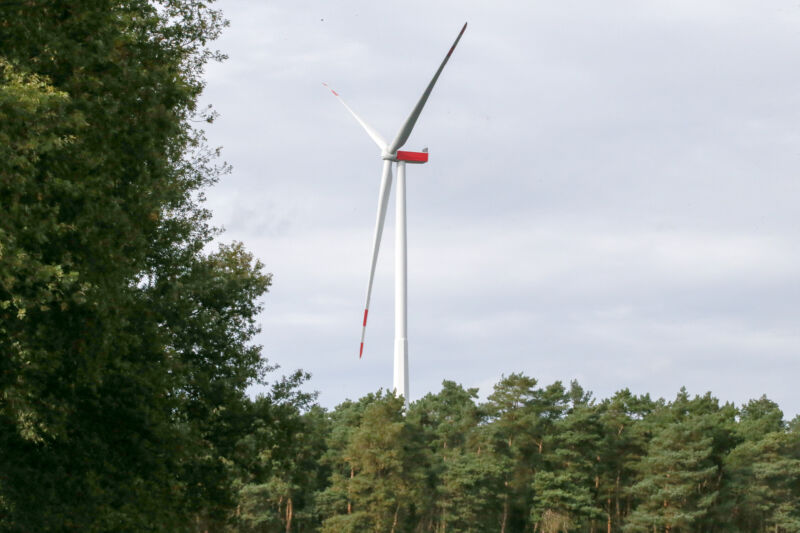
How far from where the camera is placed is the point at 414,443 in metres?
120

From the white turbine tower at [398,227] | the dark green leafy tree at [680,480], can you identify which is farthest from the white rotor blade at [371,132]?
the dark green leafy tree at [680,480]

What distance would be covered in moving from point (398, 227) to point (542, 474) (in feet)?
139

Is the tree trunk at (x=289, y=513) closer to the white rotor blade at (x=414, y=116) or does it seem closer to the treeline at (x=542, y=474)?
the treeline at (x=542, y=474)

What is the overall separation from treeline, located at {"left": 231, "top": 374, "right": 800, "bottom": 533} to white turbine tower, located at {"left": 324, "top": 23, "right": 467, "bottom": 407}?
16.5 metres

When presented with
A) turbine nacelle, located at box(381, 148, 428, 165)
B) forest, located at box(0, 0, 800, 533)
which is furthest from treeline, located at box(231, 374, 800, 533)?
forest, located at box(0, 0, 800, 533)

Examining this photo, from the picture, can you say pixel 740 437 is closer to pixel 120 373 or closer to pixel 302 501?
pixel 302 501

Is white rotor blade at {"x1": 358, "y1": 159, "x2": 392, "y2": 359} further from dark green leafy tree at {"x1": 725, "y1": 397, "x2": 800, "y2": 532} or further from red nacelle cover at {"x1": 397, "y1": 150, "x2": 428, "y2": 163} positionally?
dark green leafy tree at {"x1": 725, "y1": 397, "x2": 800, "y2": 532}

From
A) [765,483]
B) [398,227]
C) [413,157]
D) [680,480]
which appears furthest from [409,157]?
[765,483]

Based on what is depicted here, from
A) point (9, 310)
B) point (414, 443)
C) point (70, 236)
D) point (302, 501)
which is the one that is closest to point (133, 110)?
point (70, 236)

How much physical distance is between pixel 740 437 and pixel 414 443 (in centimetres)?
4101

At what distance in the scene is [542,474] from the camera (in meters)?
123

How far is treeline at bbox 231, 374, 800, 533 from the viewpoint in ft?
383

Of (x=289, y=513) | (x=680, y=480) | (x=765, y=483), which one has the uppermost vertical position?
(x=765, y=483)

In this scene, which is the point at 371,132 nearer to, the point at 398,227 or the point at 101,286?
the point at 398,227
